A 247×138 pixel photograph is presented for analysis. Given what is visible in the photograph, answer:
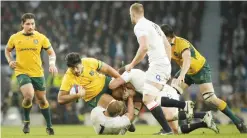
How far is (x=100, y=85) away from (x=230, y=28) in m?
16.4

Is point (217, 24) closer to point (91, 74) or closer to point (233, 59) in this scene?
point (233, 59)

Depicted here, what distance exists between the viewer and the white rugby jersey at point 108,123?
1270cm

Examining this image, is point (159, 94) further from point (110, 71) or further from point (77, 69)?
point (77, 69)

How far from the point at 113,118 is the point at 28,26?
113 inches

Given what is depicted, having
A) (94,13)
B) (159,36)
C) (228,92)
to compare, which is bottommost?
(228,92)

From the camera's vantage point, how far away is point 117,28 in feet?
94.8

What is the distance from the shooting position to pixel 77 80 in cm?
1328

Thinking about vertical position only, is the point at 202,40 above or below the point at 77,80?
below

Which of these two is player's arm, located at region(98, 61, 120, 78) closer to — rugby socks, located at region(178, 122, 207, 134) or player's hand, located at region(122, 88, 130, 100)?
player's hand, located at region(122, 88, 130, 100)

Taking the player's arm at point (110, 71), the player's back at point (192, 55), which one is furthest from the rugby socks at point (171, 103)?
the player's back at point (192, 55)

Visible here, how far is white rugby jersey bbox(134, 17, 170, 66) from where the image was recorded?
12320 millimetres

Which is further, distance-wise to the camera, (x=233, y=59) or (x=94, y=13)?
(x=94, y=13)

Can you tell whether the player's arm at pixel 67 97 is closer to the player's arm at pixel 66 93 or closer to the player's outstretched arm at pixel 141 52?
the player's arm at pixel 66 93

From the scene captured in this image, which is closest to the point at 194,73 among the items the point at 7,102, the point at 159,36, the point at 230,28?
the point at 159,36
